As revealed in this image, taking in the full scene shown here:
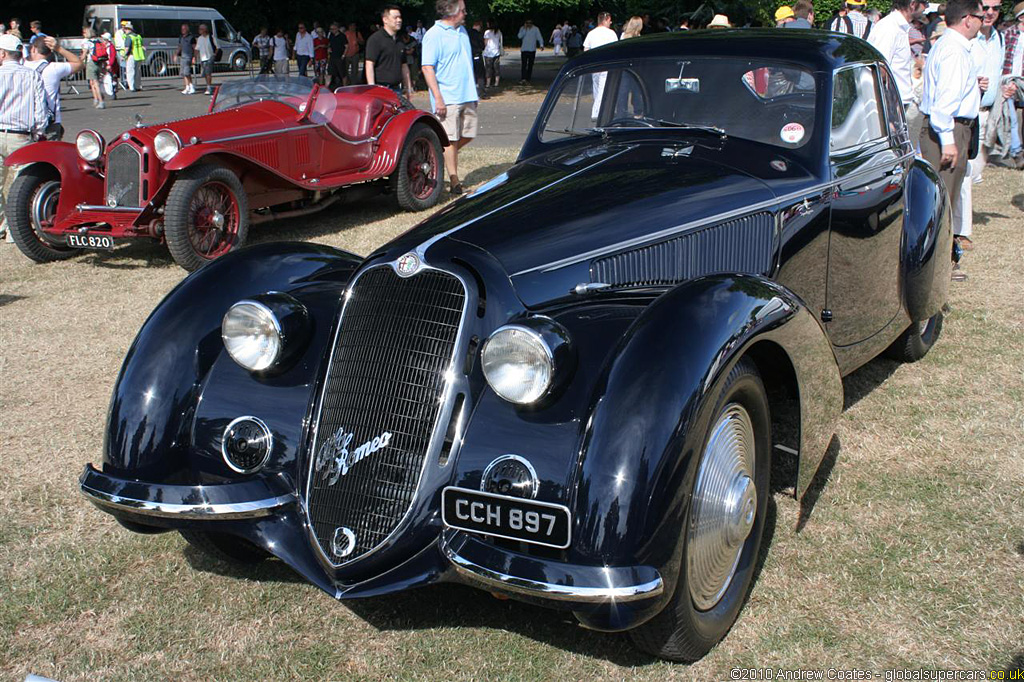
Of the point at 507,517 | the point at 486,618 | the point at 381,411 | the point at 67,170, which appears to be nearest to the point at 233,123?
the point at 67,170

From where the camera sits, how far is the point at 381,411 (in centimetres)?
275

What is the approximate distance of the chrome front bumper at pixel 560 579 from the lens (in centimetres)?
231

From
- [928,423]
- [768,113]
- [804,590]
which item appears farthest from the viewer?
[928,423]

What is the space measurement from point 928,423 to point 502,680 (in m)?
2.76

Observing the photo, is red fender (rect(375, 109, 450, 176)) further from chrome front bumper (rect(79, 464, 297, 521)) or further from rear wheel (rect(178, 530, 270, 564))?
chrome front bumper (rect(79, 464, 297, 521))

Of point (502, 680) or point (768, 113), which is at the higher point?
point (768, 113)

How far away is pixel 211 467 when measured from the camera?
296 cm

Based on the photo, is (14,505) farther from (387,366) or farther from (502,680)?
(502,680)

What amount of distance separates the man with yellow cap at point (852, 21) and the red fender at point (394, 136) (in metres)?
4.57

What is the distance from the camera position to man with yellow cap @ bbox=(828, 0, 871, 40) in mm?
10273

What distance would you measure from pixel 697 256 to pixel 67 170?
6.59 meters

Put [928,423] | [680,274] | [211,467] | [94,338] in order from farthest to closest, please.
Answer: [94,338]
[928,423]
[680,274]
[211,467]

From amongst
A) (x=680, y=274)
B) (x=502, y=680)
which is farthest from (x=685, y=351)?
(x=502, y=680)

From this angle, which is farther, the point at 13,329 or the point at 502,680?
the point at 13,329
